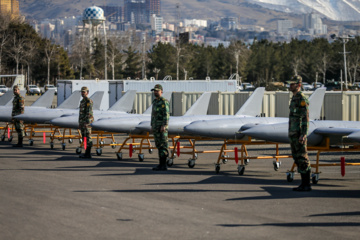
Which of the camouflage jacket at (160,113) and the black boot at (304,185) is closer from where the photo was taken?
the black boot at (304,185)

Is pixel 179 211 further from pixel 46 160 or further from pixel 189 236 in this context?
pixel 46 160

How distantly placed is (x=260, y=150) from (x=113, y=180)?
8485 mm

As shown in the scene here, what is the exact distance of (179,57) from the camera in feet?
301

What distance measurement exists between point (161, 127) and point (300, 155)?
4.34 m

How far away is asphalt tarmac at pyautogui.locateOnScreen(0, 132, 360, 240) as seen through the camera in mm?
8453

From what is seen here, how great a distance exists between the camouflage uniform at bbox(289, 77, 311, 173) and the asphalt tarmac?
2.08 ft

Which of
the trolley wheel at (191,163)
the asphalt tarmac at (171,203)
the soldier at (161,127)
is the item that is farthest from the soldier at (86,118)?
the trolley wheel at (191,163)

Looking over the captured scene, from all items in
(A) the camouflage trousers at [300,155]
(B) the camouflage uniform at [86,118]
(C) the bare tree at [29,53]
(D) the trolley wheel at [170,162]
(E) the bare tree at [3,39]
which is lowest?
(D) the trolley wheel at [170,162]

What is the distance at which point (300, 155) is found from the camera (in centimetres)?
1226

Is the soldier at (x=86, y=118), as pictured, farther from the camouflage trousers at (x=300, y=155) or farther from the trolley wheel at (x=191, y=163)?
the camouflage trousers at (x=300, y=155)

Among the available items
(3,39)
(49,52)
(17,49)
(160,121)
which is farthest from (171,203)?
(49,52)

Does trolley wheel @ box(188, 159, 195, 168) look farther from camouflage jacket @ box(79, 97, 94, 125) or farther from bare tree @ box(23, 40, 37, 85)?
bare tree @ box(23, 40, 37, 85)

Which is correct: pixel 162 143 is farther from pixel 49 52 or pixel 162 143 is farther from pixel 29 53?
pixel 49 52

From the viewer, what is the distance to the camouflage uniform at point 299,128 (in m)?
12.2
